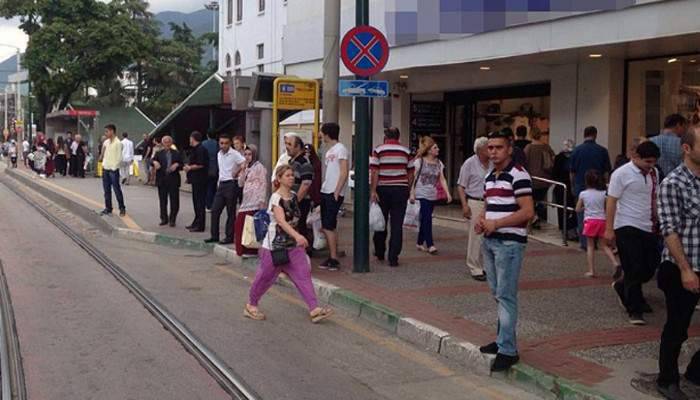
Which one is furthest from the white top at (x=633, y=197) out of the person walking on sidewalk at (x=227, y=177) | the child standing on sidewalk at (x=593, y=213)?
the person walking on sidewalk at (x=227, y=177)

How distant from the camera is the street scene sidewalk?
6.42 m

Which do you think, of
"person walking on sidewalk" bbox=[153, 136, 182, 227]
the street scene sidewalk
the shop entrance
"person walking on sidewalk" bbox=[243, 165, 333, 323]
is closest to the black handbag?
"person walking on sidewalk" bbox=[243, 165, 333, 323]

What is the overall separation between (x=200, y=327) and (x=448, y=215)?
9.72 meters

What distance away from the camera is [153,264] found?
12.0 metres

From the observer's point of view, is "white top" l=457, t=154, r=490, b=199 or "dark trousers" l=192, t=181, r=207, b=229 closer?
"white top" l=457, t=154, r=490, b=199

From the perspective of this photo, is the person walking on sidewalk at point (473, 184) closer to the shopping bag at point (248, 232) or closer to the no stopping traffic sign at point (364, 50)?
the no stopping traffic sign at point (364, 50)

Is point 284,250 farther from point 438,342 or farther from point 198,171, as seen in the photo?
point 198,171

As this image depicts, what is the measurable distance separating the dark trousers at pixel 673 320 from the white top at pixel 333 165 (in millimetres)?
5262

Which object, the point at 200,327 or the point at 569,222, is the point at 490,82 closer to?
the point at 569,222

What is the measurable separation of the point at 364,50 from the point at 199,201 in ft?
19.4

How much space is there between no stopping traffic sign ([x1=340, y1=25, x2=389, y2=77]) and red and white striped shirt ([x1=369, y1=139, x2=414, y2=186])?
3.79 feet

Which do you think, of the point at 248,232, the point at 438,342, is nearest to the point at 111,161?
the point at 248,232

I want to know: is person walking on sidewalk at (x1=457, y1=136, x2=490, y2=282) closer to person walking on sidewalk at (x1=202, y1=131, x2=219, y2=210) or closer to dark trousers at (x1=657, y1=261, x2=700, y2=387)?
dark trousers at (x1=657, y1=261, x2=700, y2=387)

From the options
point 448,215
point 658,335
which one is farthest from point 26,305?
point 448,215
